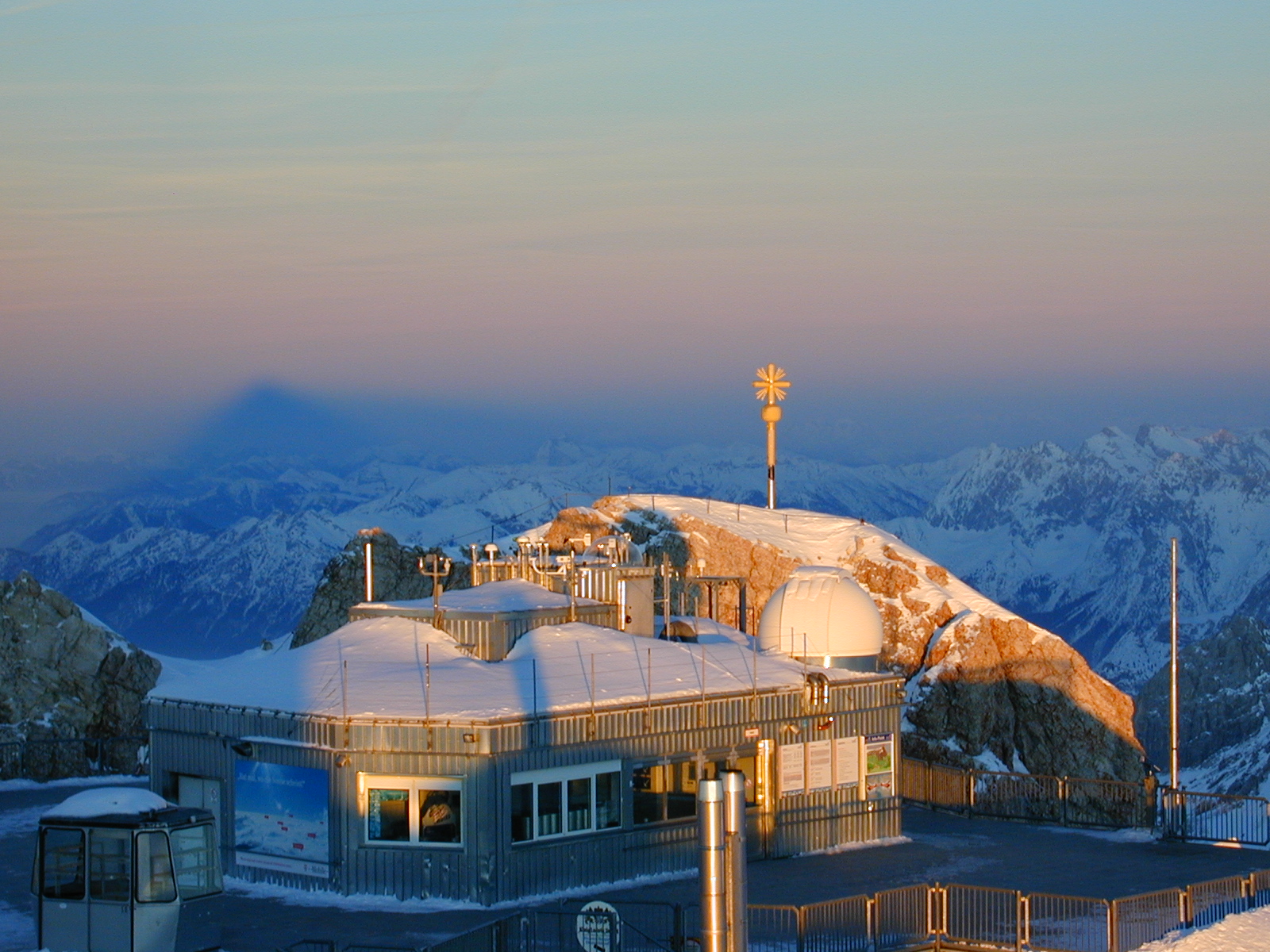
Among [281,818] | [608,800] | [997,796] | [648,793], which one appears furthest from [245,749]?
[997,796]

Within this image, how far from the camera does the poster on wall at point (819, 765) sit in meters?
35.8

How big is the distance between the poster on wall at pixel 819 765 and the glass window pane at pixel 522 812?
23.1 feet

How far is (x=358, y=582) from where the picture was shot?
244 feet

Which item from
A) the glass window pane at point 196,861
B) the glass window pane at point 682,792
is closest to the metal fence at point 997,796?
the glass window pane at point 682,792

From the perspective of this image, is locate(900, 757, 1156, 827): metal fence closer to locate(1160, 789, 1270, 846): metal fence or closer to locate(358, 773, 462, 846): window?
locate(1160, 789, 1270, 846): metal fence

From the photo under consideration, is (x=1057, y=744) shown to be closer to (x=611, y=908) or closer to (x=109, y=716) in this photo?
(x=109, y=716)

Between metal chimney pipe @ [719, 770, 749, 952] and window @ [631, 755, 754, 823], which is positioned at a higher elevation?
metal chimney pipe @ [719, 770, 749, 952]

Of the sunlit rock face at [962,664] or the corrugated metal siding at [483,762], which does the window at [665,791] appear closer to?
the corrugated metal siding at [483,762]

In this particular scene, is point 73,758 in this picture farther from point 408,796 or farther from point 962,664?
point 962,664

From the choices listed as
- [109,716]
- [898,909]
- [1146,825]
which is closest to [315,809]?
[898,909]

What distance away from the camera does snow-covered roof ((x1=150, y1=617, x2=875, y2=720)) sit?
104 feet

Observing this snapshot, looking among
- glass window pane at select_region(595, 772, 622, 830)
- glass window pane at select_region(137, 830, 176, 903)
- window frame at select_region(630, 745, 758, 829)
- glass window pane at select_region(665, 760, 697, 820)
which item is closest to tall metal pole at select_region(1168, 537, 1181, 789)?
window frame at select_region(630, 745, 758, 829)

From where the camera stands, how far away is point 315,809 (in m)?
31.1

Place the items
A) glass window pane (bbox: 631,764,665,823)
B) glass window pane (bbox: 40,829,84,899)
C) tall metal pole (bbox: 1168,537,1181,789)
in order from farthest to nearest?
1. tall metal pole (bbox: 1168,537,1181,789)
2. glass window pane (bbox: 631,764,665,823)
3. glass window pane (bbox: 40,829,84,899)
